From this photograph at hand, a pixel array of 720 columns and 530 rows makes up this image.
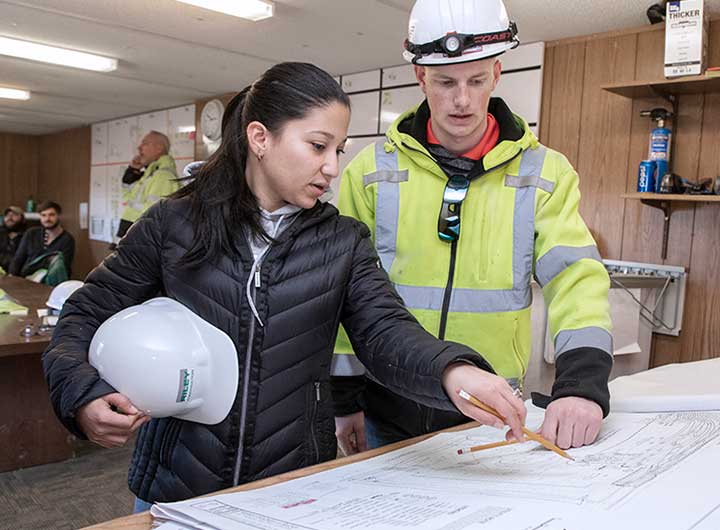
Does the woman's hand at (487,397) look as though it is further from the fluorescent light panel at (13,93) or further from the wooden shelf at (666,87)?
the fluorescent light panel at (13,93)

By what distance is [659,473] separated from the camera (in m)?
0.82

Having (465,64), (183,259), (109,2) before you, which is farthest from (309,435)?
(109,2)

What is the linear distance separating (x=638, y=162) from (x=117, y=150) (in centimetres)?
684

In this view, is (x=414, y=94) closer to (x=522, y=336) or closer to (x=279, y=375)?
(x=522, y=336)

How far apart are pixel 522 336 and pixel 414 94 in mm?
3644

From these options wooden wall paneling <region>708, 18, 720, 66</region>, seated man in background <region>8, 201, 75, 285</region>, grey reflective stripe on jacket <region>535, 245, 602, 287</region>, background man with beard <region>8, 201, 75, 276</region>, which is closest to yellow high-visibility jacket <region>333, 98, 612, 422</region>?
grey reflective stripe on jacket <region>535, 245, 602, 287</region>

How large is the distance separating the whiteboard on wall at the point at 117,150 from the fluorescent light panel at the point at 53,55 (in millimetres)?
1778

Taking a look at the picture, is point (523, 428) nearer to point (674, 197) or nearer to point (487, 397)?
point (487, 397)

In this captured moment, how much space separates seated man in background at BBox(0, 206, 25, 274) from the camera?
284 inches

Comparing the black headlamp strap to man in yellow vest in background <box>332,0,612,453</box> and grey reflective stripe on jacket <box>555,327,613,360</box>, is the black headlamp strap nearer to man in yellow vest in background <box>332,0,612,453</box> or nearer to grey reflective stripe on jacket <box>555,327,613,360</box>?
man in yellow vest in background <box>332,0,612,453</box>

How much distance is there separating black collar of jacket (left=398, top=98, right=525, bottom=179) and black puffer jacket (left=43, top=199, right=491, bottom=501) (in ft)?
0.98

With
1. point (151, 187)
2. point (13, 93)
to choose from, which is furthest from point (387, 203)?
point (13, 93)

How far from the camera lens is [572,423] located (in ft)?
3.14

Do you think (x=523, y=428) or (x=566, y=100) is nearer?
(x=523, y=428)
